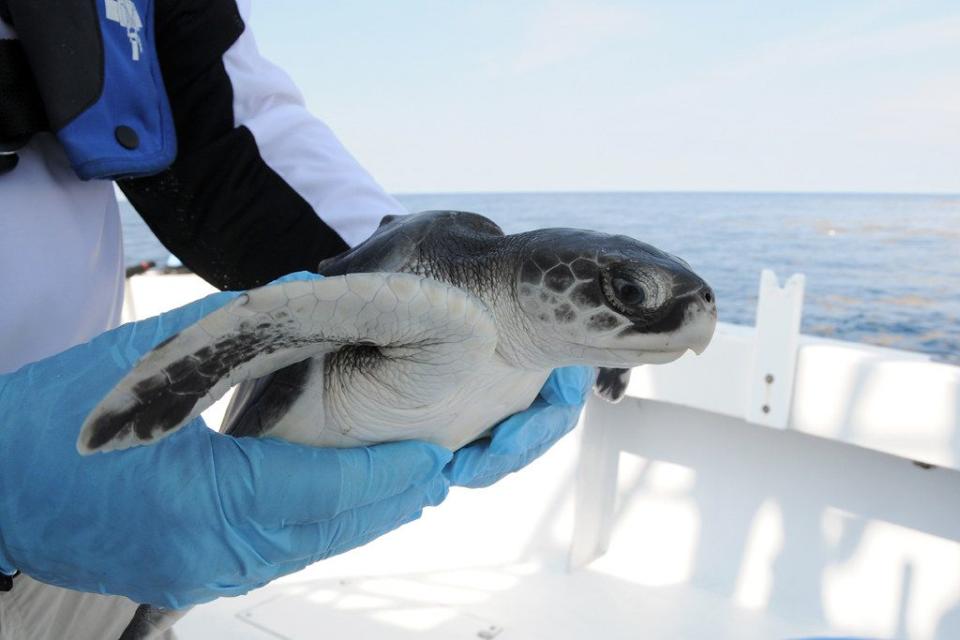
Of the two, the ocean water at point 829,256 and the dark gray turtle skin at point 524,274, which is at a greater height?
the dark gray turtle skin at point 524,274

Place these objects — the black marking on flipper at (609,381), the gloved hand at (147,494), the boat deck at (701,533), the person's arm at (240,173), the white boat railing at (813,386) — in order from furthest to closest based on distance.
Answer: the boat deck at (701,533)
the white boat railing at (813,386)
the black marking on flipper at (609,381)
the person's arm at (240,173)
the gloved hand at (147,494)

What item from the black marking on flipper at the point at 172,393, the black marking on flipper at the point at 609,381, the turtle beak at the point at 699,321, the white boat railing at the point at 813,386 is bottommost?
the white boat railing at the point at 813,386

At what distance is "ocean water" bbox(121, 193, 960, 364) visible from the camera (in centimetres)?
1154

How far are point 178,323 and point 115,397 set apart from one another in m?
0.21

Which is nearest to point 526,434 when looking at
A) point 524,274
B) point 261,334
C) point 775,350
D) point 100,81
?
point 524,274

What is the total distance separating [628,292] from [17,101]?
0.76 metres

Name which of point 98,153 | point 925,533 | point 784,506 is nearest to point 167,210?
point 98,153

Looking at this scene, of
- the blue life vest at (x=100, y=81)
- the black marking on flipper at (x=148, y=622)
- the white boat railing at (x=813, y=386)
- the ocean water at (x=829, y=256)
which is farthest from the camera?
the ocean water at (x=829, y=256)

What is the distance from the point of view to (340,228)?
1.17 meters

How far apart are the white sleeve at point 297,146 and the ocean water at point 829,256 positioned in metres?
1.44

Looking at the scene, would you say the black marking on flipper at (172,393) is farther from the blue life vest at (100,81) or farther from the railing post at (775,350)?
the railing post at (775,350)

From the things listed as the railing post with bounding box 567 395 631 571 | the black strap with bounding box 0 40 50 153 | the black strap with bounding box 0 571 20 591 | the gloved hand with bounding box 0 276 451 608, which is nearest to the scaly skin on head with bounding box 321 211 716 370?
the gloved hand with bounding box 0 276 451 608

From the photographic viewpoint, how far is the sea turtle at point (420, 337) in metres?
0.60

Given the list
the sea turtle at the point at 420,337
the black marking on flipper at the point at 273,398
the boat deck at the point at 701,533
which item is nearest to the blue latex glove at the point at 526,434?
the sea turtle at the point at 420,337
